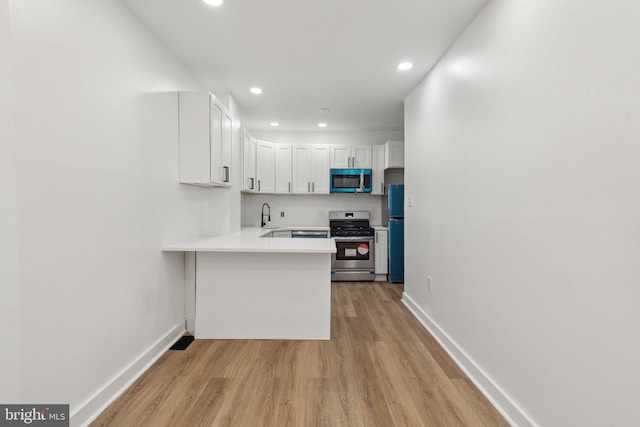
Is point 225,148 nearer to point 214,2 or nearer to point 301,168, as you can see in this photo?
point 214,2

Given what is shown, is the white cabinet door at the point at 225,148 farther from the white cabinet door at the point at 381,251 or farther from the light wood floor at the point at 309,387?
the white cabinet door at the point at 381,251

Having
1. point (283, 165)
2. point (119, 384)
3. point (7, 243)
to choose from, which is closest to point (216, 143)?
point (7, 243)

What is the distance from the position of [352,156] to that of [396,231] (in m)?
1.45

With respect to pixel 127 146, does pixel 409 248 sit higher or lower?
lower

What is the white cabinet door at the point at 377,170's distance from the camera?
16.2 ft

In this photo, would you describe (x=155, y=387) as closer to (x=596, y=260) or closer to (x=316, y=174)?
(x=596, y=260)

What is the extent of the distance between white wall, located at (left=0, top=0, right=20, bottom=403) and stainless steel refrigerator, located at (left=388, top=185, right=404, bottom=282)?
4089mm

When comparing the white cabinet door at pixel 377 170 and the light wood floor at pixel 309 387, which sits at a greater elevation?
the white cabinet door at pixel 377 170

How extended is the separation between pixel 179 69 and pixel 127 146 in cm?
120

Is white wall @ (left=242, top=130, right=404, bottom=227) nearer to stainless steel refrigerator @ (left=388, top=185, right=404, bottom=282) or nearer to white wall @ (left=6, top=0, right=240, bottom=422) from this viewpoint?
stainless steel refrigerator @ (left=388, top=185, right=404, bottom=282)

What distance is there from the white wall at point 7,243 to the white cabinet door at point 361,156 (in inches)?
165

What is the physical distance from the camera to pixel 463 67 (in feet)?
7.29

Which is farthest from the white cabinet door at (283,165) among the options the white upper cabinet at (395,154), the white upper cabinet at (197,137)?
the white upper cabinet at (197,137)

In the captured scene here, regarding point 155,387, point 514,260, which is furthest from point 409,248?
point 155,387
